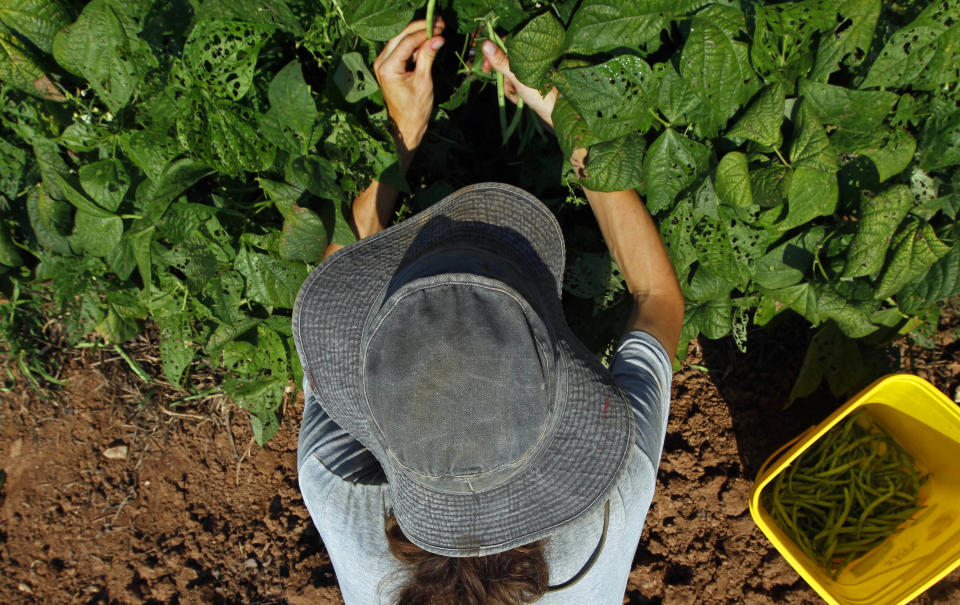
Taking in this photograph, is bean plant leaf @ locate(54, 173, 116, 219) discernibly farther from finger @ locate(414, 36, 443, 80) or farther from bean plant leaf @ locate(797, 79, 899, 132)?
bean plant leaf @ locate(797, 79, 899, 132)

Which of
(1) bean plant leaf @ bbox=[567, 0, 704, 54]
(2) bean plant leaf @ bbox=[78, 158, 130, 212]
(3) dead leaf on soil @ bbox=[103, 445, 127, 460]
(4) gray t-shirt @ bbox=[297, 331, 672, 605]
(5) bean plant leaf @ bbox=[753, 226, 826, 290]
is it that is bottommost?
(3) dead leaf on soil @ bbox=[103, 445, 127, 460]

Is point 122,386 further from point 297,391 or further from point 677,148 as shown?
point 677,148

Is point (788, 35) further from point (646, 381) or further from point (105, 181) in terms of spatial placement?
point (105, 181)

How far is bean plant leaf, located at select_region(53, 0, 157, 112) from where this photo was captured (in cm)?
125

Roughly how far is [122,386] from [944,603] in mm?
2720

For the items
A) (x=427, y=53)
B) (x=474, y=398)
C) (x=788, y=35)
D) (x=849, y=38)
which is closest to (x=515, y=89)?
(x=427, y=53)

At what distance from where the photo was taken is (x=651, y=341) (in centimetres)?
135

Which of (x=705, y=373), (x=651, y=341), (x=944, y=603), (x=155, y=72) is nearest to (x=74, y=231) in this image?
(x=155, y=72)

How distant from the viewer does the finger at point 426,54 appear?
136cm

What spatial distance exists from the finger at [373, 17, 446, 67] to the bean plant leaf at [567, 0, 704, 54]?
315mm

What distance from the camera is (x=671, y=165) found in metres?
1.39

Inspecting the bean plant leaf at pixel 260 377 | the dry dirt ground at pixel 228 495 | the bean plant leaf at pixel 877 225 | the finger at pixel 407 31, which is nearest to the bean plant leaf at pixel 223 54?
the finger at pixel 407 31

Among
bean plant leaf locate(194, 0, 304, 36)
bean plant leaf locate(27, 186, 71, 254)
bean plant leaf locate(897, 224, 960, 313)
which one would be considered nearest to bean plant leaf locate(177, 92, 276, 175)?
bean plant leaf locate(194, 0, 304, 36)

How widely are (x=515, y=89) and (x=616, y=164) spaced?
338mm
